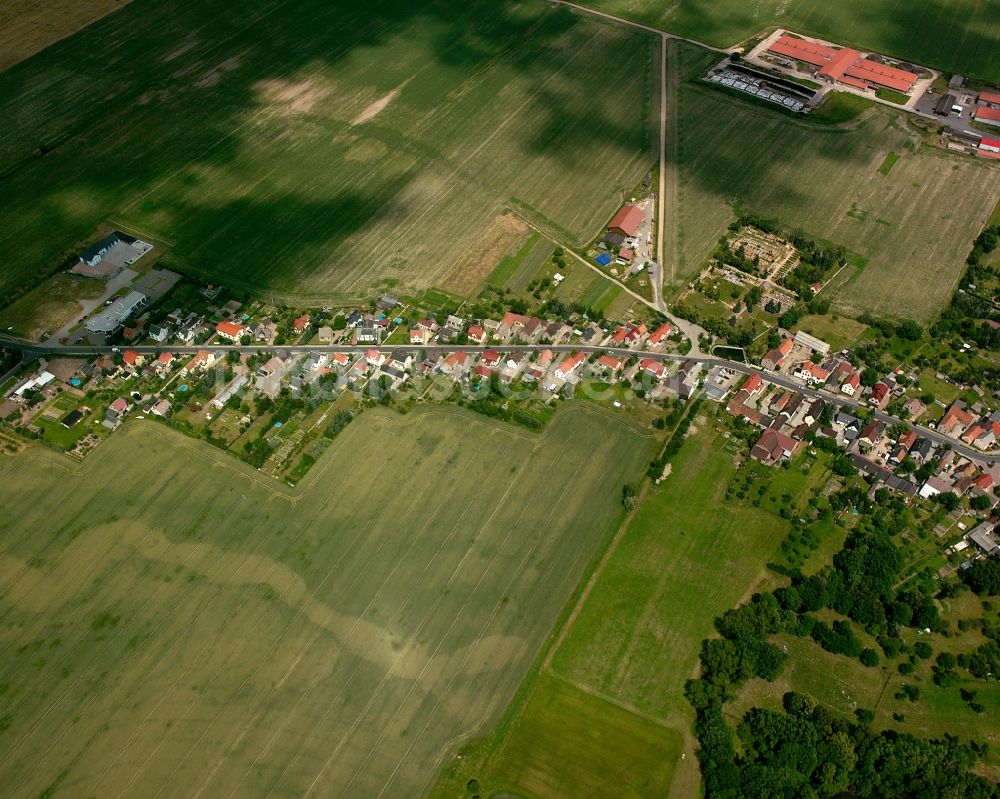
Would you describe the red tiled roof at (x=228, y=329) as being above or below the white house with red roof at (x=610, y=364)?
below

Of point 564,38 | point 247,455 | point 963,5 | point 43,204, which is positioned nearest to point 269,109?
point 43,204

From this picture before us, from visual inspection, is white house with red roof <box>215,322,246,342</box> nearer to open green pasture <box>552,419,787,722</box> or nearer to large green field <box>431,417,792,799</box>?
large green field <box>431,417,792,799</box>

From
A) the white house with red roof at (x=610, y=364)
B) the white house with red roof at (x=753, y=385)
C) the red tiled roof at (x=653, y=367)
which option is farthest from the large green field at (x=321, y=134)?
the white house with red roof at (x=753, y=385)

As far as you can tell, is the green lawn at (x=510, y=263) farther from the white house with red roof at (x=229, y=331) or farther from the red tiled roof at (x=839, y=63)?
the red tiled roof at (x=839, y=63)

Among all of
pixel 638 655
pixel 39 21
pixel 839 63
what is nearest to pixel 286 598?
pixel 638 655

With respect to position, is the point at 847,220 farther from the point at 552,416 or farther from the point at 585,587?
the point at 585,587

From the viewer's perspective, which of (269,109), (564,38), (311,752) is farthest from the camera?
(564,38)

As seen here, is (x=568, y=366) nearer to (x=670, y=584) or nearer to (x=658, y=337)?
(x=658, y=337)

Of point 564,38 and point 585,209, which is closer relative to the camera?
point 585,209
